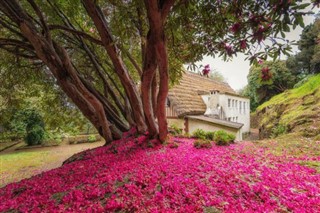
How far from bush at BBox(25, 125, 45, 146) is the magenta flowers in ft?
67.0

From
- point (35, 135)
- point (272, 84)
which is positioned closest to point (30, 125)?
point (35, 135)

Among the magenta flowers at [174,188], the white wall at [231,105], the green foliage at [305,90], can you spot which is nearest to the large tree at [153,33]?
the magenta flowers at [174,188]

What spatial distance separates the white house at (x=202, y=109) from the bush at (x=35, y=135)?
54.9 ft

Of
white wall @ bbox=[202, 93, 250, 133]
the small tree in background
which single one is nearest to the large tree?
white wall @ bbox=[202, 93, 250, 133]

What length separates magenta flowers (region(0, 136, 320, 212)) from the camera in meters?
2.35

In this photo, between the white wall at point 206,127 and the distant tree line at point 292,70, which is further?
the distant tree line at point 292,70

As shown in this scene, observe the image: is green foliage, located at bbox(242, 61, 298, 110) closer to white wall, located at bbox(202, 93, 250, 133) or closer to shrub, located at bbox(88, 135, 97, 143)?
white wall, located at bbox(202, 93, 250, 133)

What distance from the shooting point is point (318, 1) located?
6.15 feet

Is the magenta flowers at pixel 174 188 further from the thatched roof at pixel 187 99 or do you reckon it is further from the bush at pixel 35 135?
the bush at pixel 35 135

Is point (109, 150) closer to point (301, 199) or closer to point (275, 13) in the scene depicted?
point (301, 199)

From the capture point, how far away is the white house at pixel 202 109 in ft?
41.3

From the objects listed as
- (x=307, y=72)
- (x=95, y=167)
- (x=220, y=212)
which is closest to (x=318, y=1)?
(x=220, y=212)

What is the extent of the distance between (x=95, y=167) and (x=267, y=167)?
382cm

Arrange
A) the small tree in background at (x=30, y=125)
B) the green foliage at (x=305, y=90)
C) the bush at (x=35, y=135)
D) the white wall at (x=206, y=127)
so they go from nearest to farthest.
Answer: the white wall at (x=206, y=127) → the green foliage at (x=305, y=90) → the small tree in background at (x=30, y=125) → the bush at (x=35, y=135)
